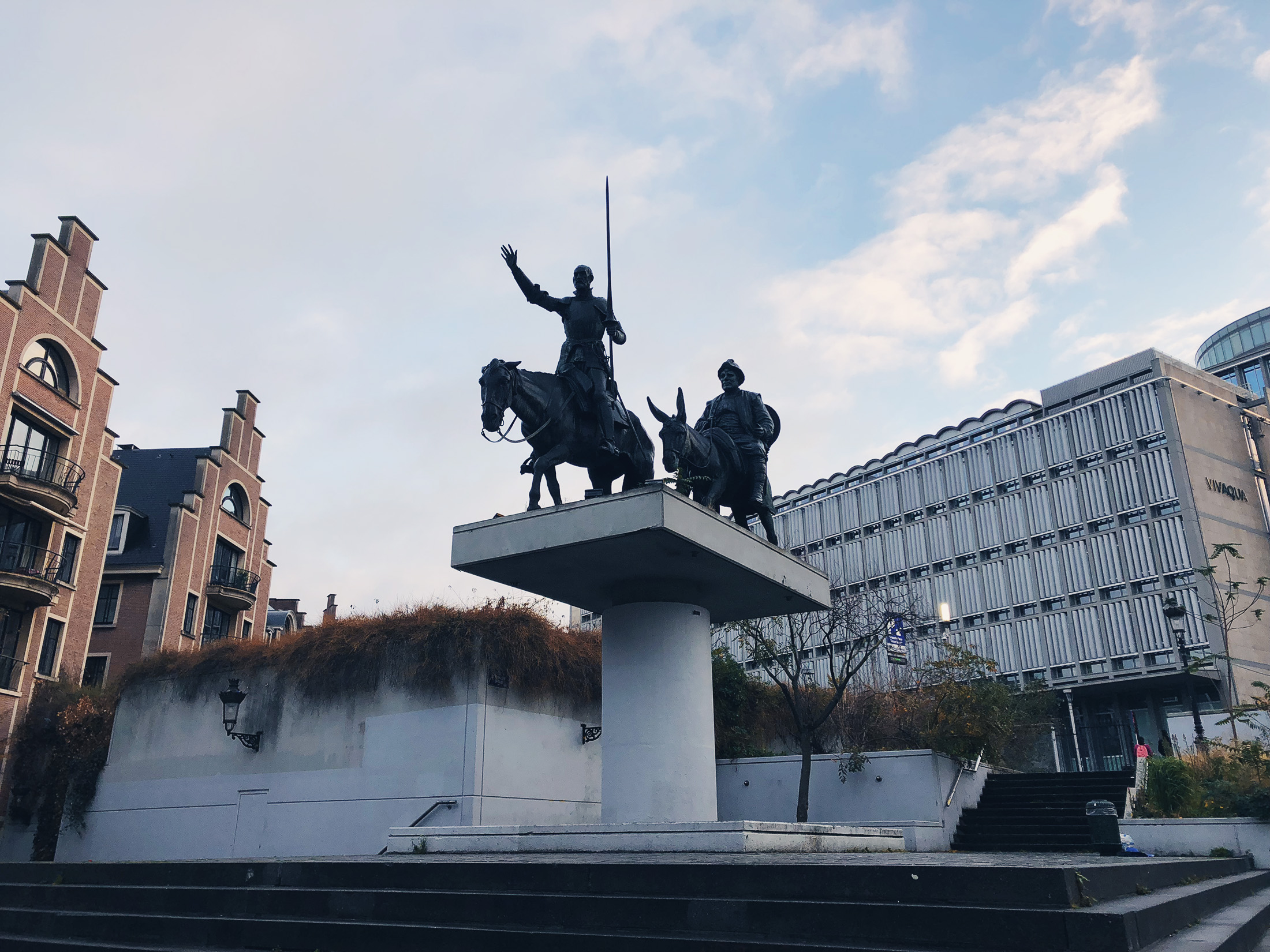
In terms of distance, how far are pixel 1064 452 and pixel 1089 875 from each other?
62.9 metres

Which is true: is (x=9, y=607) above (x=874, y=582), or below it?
below

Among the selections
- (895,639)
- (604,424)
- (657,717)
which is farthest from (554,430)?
(895,639)

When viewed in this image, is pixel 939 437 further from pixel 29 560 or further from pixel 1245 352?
pixel 29 560

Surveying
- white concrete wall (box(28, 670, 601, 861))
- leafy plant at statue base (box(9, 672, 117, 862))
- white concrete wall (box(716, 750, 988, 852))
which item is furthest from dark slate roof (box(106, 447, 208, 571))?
white concrete wall (box(716, 750, 988, 852))

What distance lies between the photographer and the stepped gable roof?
218 feet

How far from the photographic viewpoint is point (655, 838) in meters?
9.01

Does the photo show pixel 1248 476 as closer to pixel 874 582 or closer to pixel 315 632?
pixel 874 582

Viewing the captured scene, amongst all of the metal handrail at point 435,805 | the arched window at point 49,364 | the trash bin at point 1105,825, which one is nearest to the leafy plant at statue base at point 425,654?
the metal handrail at point 435,805

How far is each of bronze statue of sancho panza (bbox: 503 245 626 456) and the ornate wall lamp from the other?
10495 mm

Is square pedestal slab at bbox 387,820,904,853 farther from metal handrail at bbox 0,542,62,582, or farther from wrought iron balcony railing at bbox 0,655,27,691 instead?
metal handrail at bbox 0,542,62,582

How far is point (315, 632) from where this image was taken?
18.1m

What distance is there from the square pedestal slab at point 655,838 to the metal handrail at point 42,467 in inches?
845

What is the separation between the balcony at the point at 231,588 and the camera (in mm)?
37281

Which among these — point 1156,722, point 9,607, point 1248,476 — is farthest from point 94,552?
point 1248,476
